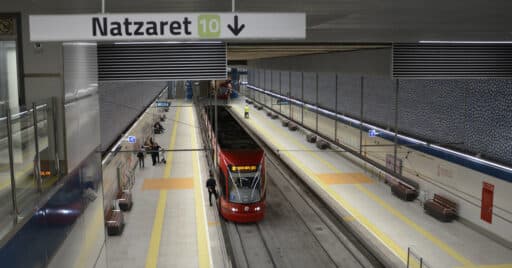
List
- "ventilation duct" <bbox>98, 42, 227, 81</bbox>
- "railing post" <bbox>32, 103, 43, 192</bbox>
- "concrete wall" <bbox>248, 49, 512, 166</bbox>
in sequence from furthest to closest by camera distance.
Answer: "concrete wall" <bbox>248, 49, 512, 166</bbox>
"ventilation duct" <bbox>98, 42, 227, 81</bbox>
"railing post" <bbox>32, 103, 43, 192</bbox>

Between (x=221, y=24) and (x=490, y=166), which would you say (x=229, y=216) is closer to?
(x=490, y=166)

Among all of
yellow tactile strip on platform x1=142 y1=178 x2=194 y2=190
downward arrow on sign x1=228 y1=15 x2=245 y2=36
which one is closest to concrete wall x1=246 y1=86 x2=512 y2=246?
yellow tactile strip on platform x1=142 y1=178 x2=194 y2=190

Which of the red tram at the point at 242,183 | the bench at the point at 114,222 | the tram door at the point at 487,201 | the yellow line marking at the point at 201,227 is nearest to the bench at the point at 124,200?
the bench at the point at 114,222

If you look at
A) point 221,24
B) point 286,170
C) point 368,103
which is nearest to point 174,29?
point 221,24

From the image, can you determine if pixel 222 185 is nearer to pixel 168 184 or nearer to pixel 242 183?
pixel 242 183

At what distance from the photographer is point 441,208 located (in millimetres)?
14453

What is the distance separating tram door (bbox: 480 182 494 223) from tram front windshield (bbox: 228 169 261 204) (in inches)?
228

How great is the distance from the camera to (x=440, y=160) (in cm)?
1551

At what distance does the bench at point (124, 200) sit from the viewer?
15258 mm

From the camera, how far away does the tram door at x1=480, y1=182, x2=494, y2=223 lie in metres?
12.7

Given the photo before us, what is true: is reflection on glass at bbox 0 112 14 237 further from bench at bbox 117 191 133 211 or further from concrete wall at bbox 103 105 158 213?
bench at bbox 117 191 133 211

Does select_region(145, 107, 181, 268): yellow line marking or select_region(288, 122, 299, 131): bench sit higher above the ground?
select_region(288, 122, 299, 131): bench

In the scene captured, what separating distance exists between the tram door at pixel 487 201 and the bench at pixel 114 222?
9.40 metres

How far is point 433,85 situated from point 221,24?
13.1 m
